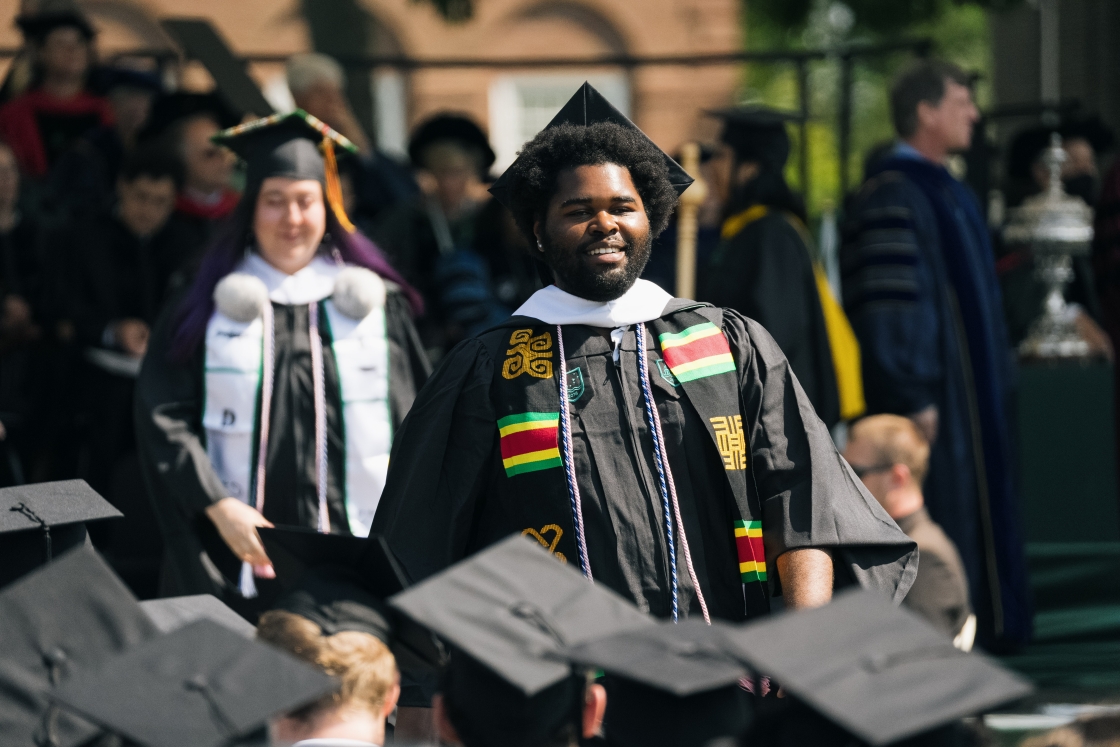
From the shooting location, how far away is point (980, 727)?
2.79 metres

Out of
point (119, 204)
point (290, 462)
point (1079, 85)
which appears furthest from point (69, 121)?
point (1079, 85)

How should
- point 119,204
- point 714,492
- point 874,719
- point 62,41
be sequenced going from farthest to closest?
point 62,41, point 119,204, point 714,492, point 874,719

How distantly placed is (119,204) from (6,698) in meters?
4.52

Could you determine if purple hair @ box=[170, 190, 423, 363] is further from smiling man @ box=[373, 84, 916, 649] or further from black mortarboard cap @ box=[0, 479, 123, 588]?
smiling man @ box=[373, 84, 916, 649]

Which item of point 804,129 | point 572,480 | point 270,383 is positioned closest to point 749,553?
point 572,480

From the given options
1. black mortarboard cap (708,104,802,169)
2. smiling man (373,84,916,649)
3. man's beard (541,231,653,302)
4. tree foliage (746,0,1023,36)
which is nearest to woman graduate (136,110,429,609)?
smiling man (373,84,916,649)

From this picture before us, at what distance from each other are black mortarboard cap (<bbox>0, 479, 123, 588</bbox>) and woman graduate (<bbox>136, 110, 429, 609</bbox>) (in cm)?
94

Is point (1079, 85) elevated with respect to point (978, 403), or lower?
elevated

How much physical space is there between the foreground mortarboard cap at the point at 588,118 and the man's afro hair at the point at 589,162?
3 centimetres

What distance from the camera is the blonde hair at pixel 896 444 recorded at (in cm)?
532

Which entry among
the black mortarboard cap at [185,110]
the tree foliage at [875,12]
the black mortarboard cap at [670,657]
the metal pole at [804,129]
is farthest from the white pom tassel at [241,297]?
the tree foliage at [875,12]

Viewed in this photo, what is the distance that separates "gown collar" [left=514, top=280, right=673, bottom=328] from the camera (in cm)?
336

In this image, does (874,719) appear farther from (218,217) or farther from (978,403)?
(218,217)

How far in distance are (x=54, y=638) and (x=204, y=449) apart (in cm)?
190
